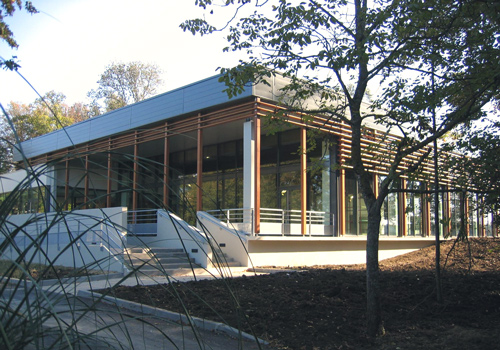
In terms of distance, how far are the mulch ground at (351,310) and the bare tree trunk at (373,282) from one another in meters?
0.18

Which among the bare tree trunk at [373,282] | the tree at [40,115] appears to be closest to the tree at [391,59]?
the bare tree trunk at [373,282]

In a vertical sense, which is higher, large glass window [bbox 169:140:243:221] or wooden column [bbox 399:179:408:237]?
large glass window [bbox 169:140:243:221]

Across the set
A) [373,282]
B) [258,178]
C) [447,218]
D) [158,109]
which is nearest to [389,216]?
[258,178]

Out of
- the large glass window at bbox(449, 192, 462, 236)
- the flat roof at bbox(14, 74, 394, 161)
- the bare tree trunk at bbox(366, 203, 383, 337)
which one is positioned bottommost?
the bare tree trunk at bbox(366, 203, 383, 337)

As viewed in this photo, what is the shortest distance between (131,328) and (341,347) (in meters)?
2.69

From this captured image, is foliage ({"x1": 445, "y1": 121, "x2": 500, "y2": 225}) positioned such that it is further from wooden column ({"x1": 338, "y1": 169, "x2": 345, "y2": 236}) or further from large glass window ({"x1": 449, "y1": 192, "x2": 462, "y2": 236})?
wooden column ({"x1": 338, "y1": 169, "x2": 345, "y2": 236})

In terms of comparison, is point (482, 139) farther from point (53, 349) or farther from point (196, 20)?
point (53, 349)

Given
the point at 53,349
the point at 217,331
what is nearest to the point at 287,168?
the point at 217,331

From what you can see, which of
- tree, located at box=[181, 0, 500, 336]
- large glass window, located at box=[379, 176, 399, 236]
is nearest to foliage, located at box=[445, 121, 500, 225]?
tree, located at box=[181, 0, 500, 336]

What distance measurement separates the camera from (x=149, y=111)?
20.8m

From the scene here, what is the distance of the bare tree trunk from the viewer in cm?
618

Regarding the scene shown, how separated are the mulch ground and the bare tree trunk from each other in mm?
184

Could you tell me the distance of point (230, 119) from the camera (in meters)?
17.5

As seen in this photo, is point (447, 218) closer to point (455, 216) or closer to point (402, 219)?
point (455, 216)
